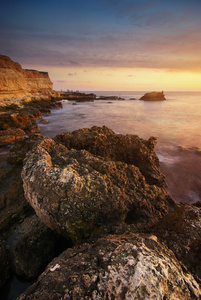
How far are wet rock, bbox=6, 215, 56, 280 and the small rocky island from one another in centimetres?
1

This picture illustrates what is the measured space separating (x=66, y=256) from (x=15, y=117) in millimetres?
13138

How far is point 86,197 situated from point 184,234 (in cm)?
161

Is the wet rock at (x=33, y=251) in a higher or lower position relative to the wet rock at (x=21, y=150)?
lower

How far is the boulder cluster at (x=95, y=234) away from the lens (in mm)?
1315

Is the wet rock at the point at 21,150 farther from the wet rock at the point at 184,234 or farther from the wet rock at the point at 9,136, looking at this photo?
the wet rock at the point at 184,234

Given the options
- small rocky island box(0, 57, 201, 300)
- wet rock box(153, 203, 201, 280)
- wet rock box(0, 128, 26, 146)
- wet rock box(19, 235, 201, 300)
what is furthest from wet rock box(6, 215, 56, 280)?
wet rock box(0, 128, 26, 146)

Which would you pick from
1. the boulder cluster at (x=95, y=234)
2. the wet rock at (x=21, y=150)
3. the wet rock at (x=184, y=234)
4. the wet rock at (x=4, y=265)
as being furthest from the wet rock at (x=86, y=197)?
the wet rock at (x=21, y=150)

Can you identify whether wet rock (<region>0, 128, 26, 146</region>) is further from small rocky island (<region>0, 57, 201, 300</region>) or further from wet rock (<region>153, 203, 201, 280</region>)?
wet rock (<region>153, 203, 201, 280</region>)

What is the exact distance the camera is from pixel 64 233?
2.31 metres

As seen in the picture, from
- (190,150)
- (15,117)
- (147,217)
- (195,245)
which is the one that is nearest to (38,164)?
(147,217)

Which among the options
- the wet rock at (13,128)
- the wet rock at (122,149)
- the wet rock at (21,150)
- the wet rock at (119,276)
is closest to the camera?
the wet rock at (119,276)

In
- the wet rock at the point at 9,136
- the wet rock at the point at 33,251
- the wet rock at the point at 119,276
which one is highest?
the wet rock at the point at 119,276

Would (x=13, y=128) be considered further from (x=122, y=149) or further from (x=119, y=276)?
(x=119, y=276)

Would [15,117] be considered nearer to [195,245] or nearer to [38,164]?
[38,164]
